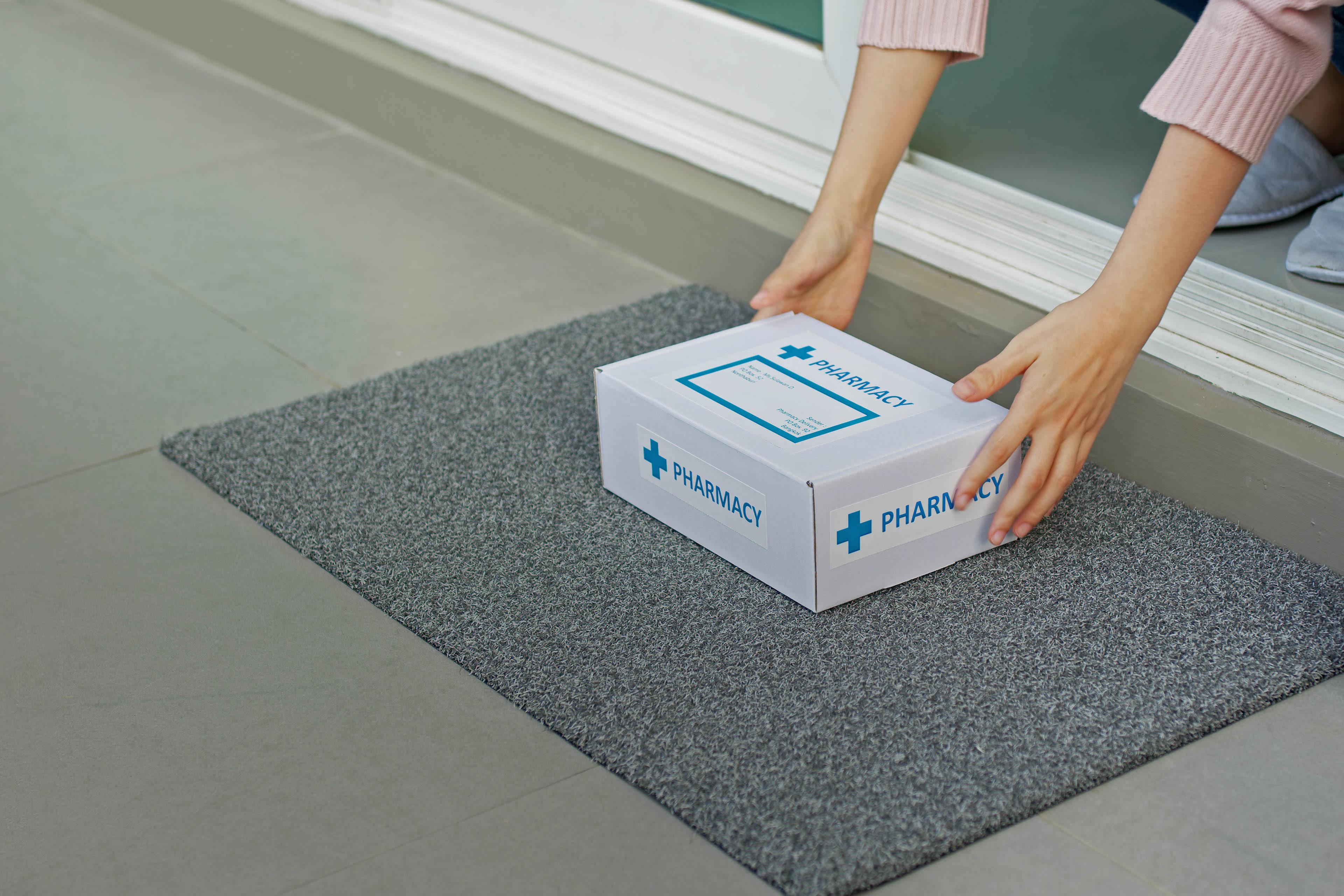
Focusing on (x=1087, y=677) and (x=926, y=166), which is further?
(x=926, y=166)

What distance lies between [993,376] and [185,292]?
1.14 m

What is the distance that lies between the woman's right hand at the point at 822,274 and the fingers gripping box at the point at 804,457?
0.05m

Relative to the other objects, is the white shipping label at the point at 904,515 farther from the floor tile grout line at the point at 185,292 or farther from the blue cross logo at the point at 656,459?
the floor tile grout line at the point at 185,292

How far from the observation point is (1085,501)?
48.4 inches

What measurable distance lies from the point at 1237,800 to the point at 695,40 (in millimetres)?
1232

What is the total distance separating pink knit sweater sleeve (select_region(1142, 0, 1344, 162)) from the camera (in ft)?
3.07

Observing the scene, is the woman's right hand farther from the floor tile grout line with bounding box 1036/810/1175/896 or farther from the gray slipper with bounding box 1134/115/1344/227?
the floor tile grout line with bounding box 1036/810/1175/896

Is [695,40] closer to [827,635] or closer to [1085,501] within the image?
[1085,501]

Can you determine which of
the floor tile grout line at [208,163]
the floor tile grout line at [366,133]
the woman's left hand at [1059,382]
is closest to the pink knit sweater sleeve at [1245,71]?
the woman's left hand at [1059,382]

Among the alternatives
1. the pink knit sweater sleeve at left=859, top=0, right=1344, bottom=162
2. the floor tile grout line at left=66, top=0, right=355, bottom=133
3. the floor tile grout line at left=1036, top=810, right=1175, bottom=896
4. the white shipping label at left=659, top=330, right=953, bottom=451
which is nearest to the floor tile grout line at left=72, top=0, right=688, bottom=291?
the floor tile grout line at left=66, top=0, right=355, bottom=133

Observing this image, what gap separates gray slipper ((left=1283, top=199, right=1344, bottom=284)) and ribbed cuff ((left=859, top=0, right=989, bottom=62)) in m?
0.40

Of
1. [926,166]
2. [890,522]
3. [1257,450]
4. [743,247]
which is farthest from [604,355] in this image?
[1257,450]

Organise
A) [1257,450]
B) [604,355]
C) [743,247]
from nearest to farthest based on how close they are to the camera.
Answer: [1257,450]
[604,355]
[743,247]

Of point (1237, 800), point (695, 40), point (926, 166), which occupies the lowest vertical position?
point (1237, 800)
